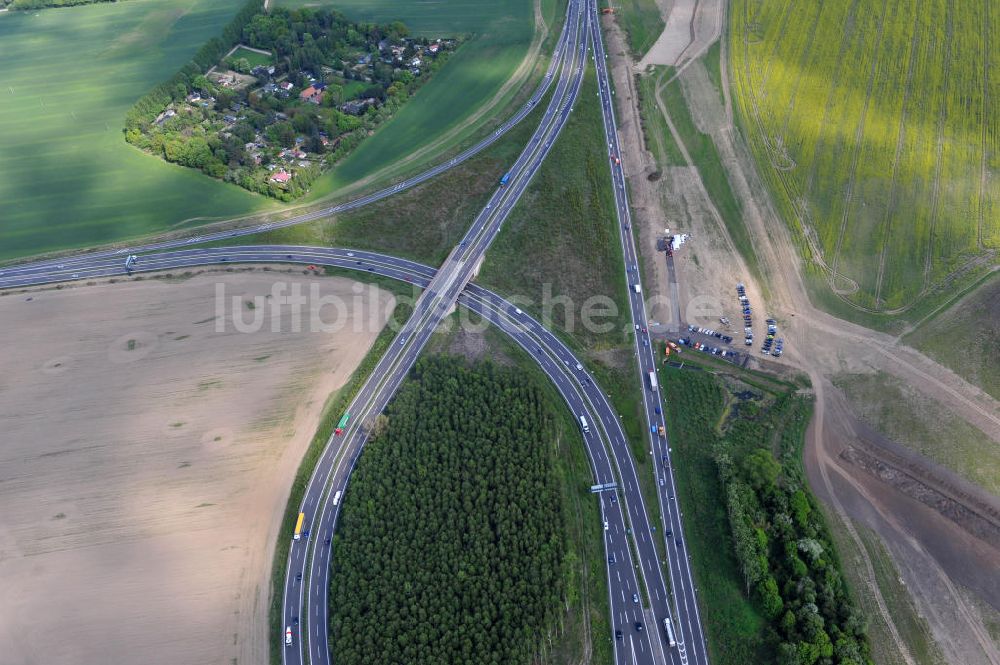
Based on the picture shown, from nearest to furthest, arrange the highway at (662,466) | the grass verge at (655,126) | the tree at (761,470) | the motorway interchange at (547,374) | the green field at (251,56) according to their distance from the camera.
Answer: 1. the highway at (662,466)
2. the motorway interchange at (547,374)
3. the tree at (761,470)
4. the grass verge at (655,126)
5. the green field at (251,56)

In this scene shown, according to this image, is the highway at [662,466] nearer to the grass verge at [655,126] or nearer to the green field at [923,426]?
the grass verge at [655,126]

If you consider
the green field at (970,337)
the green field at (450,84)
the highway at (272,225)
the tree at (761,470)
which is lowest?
the tree at (761,470)

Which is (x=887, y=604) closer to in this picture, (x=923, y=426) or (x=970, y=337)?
(x=923, y=426)

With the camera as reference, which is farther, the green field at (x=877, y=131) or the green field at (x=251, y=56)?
the green field at (x=251, y=56)

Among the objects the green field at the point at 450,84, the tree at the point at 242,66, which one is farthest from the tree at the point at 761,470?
the tree at the point at 242,66

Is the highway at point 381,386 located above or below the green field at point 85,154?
below

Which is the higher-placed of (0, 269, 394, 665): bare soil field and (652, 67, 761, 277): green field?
(652, 67, 761, 277): green field

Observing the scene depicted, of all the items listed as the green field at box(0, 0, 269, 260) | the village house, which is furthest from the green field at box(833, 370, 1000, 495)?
the village house

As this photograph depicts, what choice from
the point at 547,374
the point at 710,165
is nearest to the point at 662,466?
the point at 547,374

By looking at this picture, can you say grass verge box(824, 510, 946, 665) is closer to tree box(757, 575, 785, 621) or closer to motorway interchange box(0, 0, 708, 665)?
tree box(757, 575, 785, 621)
